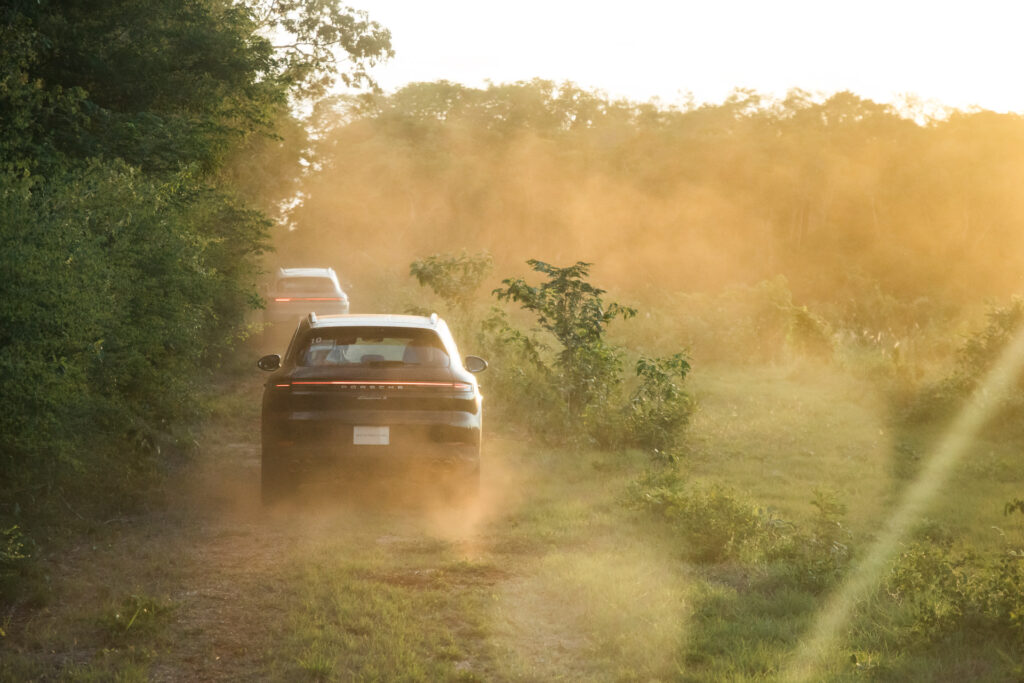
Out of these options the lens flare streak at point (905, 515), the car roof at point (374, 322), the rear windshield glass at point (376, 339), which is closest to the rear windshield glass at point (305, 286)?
the lens flare streak at point (905, 515)

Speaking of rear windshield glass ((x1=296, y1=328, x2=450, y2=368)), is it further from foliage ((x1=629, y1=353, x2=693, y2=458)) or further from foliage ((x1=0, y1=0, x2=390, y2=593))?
foliage ((x1=629, y1=353, x2=693, y2=458))

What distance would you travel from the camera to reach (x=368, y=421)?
8281 millimetres

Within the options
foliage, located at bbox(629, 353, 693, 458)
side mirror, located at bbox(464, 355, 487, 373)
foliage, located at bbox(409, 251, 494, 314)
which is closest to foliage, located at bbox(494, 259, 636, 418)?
foliage, located at bbox(629, 353, 693, 458)

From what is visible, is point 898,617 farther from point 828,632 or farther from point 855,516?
point 855,516

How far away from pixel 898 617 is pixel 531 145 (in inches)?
2041

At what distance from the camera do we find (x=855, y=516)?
8930 mm

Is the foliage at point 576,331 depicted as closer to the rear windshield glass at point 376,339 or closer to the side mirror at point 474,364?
the side mirror at point 474,364

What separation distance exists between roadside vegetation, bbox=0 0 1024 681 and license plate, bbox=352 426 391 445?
24.7 inches

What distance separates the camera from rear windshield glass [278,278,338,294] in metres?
22.8

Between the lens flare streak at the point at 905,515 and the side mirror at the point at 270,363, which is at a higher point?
the side mirror at the point at 270,363

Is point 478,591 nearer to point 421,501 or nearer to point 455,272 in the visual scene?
point 421,501

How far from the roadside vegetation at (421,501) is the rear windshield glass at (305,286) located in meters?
1.25

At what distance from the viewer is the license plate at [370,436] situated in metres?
8.28

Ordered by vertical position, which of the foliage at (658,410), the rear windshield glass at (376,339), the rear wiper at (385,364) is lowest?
the foliage at (658,410)
